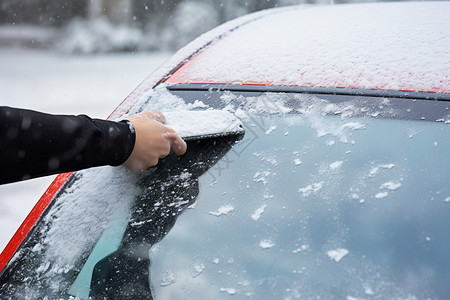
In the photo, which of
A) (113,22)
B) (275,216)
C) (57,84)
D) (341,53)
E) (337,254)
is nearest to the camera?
(337,254)

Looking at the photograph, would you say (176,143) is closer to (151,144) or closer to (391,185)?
(151,144)

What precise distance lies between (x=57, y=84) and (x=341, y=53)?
9415mm

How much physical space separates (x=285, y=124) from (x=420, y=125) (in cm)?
36

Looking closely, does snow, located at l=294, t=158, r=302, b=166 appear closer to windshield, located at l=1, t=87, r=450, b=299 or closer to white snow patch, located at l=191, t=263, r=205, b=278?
windshield, located at l=1, t=87, r=450, b=299

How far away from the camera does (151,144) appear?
139cm

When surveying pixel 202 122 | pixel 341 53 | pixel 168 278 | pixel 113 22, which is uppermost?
pixel 341 53

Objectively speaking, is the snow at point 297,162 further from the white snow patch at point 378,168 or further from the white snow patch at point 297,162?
the white snow patch at point 378,168

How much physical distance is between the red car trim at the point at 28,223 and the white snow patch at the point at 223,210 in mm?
546

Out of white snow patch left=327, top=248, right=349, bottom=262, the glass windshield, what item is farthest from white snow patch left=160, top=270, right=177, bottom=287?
white snow patch left=327, top=248, right=349, bottom=262

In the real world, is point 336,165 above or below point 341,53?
below

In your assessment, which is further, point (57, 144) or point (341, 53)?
point (341, 53)

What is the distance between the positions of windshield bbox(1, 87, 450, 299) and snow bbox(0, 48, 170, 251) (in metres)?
2.46

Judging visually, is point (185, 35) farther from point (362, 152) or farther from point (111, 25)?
point (362, 152)

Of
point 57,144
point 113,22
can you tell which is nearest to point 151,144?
point 57,144
